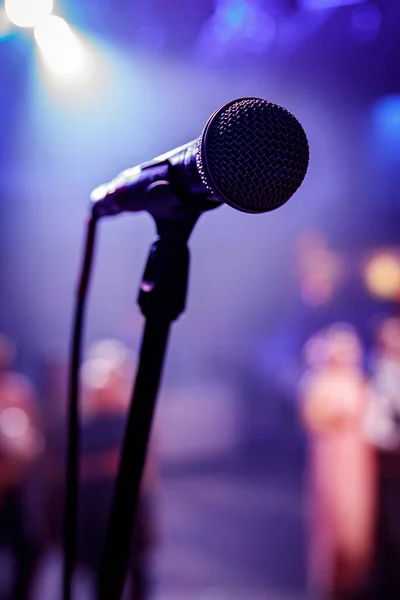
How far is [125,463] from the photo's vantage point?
762mm

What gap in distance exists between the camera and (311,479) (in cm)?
335

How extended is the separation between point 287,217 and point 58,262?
7.49 ft

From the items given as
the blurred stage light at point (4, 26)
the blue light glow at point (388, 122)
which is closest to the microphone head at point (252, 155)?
the blurred stage light at point (4, 26)

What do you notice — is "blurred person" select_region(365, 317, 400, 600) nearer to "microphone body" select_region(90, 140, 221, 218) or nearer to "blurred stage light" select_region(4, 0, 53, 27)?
"blurred stage light" select_region(4, 0, 53, 27)

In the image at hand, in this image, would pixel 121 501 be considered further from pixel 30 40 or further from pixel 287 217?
pixel 287 217

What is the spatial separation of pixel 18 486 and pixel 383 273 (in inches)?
137

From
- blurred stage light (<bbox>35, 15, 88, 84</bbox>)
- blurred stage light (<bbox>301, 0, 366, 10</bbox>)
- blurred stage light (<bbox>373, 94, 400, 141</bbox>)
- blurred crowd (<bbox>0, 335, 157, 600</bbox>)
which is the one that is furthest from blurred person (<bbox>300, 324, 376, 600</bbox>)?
blurred stage light (<bbox>35, 15, 88, 84</bbox>)

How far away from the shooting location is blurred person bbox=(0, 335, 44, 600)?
2.96 metres

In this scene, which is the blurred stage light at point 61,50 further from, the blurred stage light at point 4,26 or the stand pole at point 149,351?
the stand pole at point 149,351

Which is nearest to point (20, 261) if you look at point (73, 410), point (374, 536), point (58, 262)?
point (58, 262)

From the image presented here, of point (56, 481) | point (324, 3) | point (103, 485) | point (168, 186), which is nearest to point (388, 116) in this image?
point (324, 3)

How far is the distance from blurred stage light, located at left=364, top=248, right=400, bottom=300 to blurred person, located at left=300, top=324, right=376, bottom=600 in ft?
5.63

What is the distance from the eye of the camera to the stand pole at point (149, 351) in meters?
0.75

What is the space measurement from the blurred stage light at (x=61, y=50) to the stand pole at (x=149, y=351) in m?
2.54
